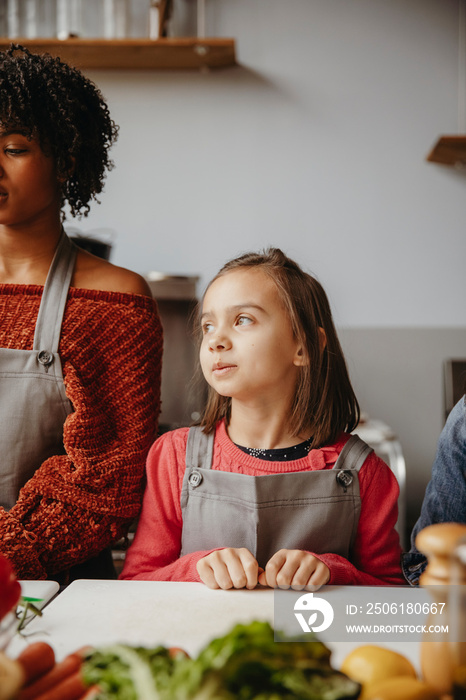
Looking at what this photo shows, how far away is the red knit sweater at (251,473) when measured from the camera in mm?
1001

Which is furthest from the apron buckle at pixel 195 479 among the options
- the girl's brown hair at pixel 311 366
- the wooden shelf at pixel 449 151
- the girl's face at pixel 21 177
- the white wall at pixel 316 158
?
the wooden shelf at pixel 449 151

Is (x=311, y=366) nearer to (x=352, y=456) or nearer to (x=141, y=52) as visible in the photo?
(x=352, y=456)

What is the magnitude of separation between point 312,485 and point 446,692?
1.75 ft

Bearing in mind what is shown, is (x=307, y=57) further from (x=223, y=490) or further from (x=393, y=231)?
(x=223, y=490)

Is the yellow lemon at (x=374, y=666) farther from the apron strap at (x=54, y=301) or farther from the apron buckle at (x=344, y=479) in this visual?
the apron strap at (x=54, y=301)

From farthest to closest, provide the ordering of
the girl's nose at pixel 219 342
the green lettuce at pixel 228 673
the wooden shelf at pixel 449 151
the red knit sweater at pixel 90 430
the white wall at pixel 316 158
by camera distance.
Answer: the white wall at pixel 316 158 < the wooden shelf at pixel 449 151 < the girl's nose at pixel 219 342 < the red knit sweater at pixel 90 430 < the green lettuce at pixel 228 673

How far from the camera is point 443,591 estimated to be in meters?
0.45

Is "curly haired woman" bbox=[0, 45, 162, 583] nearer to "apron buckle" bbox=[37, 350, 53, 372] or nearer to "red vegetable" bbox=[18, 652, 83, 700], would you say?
"apron buckle" bbox=[37, 350, 53, 372]

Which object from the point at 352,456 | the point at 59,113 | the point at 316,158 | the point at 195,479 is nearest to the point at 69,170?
the point at 59,113

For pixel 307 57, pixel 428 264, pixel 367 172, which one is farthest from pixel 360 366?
pixel 307 57

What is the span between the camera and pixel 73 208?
4.01 ft

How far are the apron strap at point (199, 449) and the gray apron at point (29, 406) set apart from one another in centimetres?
20

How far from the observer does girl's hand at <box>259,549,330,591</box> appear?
0.79m

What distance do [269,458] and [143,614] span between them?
0.43m
